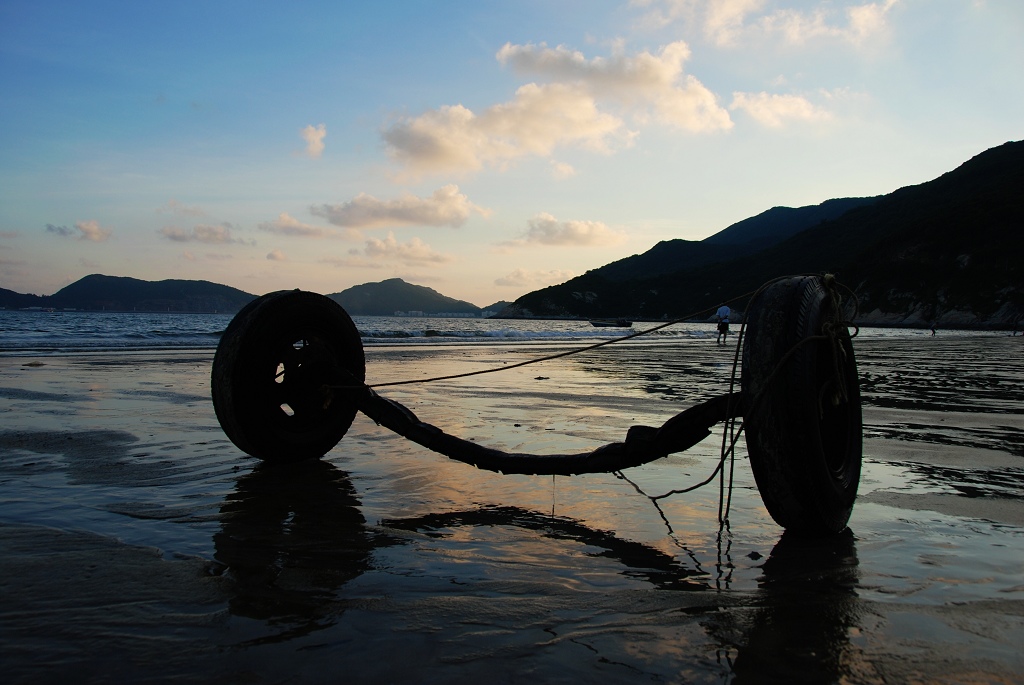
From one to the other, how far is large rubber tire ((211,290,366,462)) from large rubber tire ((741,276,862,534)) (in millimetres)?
3047

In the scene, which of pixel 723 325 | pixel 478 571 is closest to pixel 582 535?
pixel 478 571

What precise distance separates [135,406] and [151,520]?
5.35 metres

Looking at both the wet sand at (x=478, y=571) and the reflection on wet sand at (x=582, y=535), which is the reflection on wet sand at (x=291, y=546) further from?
the reflection on wet sand at (x=582, y=535)

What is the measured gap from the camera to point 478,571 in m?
2.84

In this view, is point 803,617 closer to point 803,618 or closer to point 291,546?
point 803,618

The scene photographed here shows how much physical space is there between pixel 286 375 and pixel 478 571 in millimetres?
2799

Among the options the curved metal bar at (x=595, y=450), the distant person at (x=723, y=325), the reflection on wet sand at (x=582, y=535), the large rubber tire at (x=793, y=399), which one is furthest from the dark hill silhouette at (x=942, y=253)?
the reflection on wet sand at (x=582, y=535)

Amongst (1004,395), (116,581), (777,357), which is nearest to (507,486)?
(777,357)

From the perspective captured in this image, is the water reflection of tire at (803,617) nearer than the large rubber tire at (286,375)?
Yes

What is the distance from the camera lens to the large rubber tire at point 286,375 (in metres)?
4.64

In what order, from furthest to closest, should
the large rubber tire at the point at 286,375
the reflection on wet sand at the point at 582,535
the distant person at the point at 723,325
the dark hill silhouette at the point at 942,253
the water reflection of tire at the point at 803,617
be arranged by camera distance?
1. the dark hill silhouette at the point at 942,253
2. the distant person at the point at 723,325
3. the large rubber tire at the point at 286,375
4. the reflection on wet sand at the point at 582,535
5. the water reflection of tire at the point at 803,617

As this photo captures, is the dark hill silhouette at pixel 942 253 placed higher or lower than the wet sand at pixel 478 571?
higher

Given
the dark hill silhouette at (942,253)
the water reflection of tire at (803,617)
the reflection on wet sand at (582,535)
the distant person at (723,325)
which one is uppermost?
the dark hill silhouette at (942,253)

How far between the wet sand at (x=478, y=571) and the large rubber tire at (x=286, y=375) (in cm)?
26
